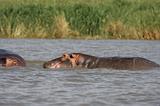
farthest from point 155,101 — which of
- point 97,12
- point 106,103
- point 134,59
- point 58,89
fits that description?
point 97,12

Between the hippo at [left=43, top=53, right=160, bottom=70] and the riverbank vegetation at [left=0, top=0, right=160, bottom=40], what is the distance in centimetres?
922

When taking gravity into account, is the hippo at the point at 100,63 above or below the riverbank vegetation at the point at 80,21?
below

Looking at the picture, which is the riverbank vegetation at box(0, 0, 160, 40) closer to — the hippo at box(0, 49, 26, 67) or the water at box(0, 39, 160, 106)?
the water at box(0, 39, 160, 106)

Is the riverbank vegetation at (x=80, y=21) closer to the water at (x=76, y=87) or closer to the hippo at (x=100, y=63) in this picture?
the water at (x=76, y=87)

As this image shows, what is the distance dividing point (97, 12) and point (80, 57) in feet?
36.7

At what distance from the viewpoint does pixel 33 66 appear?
12.2 metres

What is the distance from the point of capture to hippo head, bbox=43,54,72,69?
1189 cm

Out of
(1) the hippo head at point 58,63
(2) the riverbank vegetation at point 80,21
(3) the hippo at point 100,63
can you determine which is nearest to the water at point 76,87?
(1) the hippo head at point 58,63

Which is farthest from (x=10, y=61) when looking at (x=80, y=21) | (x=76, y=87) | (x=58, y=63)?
(x=80, y=21)

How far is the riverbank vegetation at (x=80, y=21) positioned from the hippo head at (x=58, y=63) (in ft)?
31.0

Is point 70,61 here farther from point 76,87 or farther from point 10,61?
point 76,87

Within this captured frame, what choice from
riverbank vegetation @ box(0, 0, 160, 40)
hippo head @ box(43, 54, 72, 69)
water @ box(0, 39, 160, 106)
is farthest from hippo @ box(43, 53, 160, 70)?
riverbank vegetation @ box(0, 0, 160, 40)

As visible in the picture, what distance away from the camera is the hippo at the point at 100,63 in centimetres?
1191

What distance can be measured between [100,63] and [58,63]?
836 millimetres
